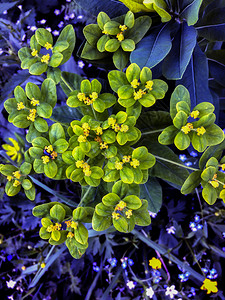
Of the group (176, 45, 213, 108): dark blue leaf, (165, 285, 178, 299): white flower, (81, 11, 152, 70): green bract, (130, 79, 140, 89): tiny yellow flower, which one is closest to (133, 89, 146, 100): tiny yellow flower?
(130, 79, 140, 89): tiny yellow flower

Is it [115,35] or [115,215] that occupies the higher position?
[115,35]

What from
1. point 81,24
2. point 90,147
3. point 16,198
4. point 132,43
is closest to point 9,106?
point 90,147

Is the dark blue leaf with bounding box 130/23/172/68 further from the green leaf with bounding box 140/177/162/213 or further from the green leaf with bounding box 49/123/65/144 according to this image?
the green leaf with bounding box 140/177/162/213

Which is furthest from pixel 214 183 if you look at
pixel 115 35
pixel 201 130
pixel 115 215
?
pixel 115 35

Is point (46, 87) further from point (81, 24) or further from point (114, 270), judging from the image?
point (114, 270)

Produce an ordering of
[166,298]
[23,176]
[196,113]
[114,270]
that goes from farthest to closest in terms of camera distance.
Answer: [114,270] < [166,298] < [23,176] < [196,113]

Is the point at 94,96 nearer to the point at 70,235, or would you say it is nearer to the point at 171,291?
the point at 70,235
